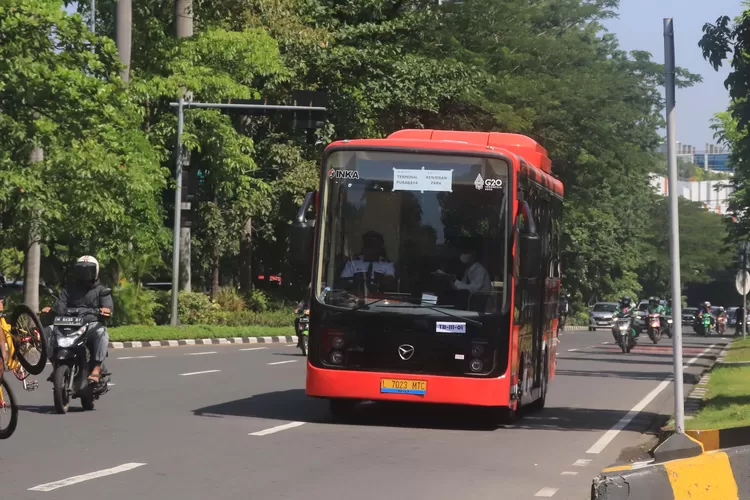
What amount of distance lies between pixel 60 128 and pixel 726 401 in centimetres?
1649

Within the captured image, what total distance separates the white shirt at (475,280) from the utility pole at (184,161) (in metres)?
23.2

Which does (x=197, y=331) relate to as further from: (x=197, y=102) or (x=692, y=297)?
(x=692, y=297)

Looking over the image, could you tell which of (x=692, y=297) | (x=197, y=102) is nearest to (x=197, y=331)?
(x=197, y=102)

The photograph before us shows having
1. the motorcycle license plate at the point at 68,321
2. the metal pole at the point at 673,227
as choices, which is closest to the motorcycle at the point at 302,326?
the motorcycle license plate at the point at 68,321

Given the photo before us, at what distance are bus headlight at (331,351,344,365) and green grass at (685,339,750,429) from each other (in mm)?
3637

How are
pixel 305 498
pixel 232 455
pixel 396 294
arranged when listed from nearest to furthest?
1. pixel 305 498
2. pixel 232 455
3. pixel 396 294

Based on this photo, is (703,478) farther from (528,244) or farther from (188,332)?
(188,332)

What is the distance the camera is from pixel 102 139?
97.6 ft

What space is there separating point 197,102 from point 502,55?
18.5 m

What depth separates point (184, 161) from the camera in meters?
37.4

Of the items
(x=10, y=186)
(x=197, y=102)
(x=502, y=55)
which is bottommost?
(x=10, y=186)

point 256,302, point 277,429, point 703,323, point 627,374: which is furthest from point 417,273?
point 703,323

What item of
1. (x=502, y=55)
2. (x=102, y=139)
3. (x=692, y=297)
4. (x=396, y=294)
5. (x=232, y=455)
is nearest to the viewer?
(x=232, y=455)

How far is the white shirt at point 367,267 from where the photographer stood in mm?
13828
